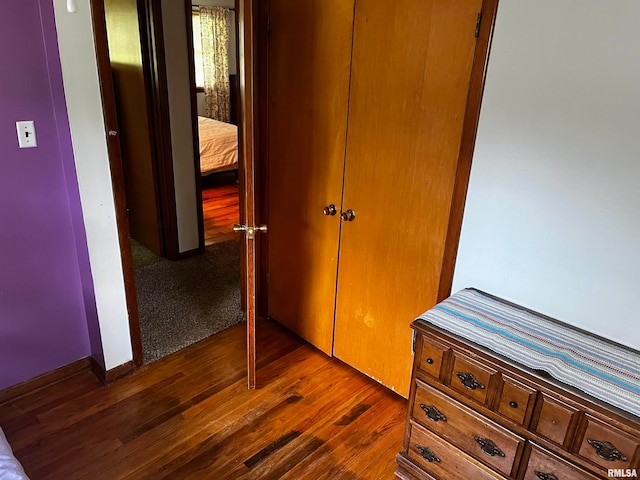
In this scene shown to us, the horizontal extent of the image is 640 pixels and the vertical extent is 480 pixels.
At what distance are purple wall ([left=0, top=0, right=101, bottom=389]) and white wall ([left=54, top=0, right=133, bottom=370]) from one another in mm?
49

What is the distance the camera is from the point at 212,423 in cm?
206

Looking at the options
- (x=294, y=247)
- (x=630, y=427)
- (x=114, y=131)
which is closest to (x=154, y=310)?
(x=294, y=247)

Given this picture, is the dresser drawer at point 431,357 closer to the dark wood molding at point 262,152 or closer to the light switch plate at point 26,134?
the dark wood molding at point 262,152

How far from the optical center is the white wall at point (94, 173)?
1.83 metres

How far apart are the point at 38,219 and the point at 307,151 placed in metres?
1.27

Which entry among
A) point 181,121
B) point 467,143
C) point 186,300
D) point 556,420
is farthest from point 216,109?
point 556,420

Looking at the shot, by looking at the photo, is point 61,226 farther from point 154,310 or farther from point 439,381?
point 439,381

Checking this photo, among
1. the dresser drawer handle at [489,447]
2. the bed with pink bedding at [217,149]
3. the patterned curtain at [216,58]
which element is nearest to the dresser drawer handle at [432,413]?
the dresser drawer handle at [489,447]

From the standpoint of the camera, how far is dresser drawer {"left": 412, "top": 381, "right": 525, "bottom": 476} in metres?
1.43

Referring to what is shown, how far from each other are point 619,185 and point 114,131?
1.95 metres

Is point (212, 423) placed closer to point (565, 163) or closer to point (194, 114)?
point (565, 163)

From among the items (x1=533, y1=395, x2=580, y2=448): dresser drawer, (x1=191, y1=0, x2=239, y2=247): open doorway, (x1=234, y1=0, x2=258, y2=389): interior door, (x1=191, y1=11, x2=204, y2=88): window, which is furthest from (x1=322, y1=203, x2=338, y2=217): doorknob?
(x1=191, y1=11, x2=204, y2=88): window

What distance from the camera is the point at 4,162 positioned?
1.87 meters

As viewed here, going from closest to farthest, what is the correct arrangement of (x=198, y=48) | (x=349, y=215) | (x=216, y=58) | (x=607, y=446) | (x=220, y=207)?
(x=607, y=446), (x=349, y=215), (x=220, y=207), (x=198, y=48), (x=216, y=58)
